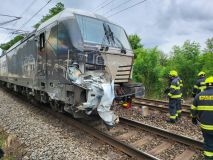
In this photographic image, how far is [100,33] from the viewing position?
714cm

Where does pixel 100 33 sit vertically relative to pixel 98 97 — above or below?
above

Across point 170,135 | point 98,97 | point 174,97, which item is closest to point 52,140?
point 98,97

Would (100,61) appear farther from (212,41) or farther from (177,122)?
(212,41)

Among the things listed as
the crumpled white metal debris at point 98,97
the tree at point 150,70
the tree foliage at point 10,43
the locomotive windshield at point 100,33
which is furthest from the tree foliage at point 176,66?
the tree foliage at point 10,43

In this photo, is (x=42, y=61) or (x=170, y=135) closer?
(x=170, y=135)

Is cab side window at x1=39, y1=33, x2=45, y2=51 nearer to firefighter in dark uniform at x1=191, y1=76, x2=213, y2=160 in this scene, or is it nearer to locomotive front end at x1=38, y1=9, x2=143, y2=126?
locomotive front end at x1=38, y1=9, x2=143, y2=126

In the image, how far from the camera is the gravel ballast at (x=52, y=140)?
5207 mm

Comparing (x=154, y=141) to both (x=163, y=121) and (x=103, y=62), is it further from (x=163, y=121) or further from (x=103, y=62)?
(x=103, y=62)

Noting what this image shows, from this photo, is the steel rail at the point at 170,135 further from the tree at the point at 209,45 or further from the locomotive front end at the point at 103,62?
the tree at the point at 209,45

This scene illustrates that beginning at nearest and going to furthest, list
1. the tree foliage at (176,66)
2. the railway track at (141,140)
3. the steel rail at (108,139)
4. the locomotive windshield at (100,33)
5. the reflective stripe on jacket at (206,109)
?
the reflective stripe on jacket at (206,109), the steel rail at (108,139), the railway track at (141,140), the locomotive windshield at (100,33), the tree foliage at (176,66)

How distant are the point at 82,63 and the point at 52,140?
2.11 m

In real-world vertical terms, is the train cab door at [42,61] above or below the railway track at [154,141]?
above

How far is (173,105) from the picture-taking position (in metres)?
7.79

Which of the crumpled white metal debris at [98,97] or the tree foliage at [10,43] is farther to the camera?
the tree foliage at [10,43]
